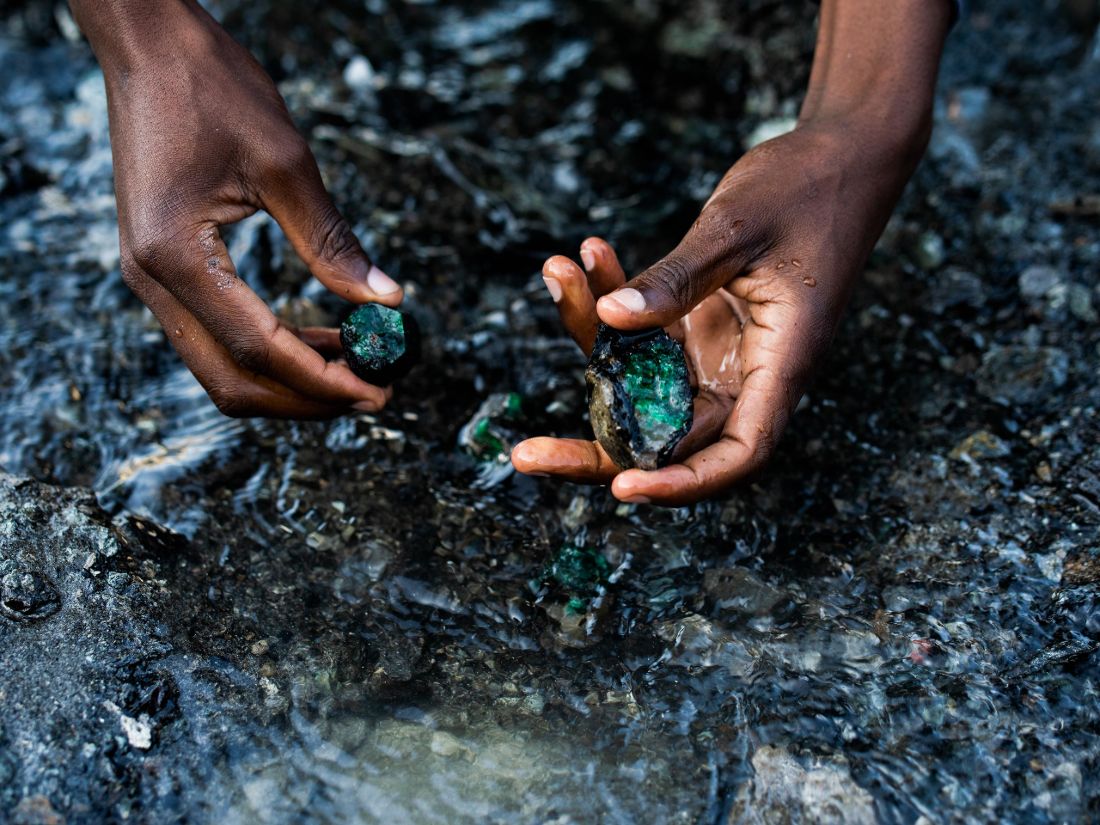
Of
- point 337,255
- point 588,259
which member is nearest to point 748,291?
point 588,259

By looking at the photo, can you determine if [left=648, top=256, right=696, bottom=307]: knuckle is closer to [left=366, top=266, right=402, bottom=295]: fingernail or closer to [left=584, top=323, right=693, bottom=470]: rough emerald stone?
[left=584, top=323, right=693, bottom=470]: rough emerald stone

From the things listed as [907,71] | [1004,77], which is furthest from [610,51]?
[907,71]

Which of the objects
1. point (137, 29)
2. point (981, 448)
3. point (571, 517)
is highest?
point (137, 29)

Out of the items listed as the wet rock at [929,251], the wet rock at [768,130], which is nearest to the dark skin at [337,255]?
the wet rock at [929,251]

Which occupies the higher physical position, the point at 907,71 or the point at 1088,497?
the point at 907,71

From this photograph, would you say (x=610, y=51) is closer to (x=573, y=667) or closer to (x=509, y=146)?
(x=509, y=146)

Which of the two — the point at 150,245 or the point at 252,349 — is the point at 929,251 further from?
the point at 150,245

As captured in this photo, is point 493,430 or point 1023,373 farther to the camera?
point 1023,373

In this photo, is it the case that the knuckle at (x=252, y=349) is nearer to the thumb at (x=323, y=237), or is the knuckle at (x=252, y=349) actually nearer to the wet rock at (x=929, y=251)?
the thumb at (x=323, y=237)
